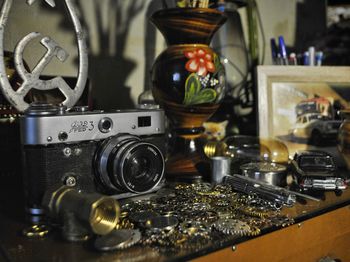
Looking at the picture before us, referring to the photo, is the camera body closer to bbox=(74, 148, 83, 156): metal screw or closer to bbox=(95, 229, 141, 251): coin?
bbox=(74, 148, 83, 156): metal screw

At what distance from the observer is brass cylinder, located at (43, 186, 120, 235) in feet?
1.29

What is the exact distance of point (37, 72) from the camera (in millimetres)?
587

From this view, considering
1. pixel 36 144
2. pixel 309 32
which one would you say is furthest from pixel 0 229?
pixel 309 32

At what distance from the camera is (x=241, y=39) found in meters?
0.97

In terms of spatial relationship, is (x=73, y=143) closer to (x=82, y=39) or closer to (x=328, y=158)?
(x=82, y=39)

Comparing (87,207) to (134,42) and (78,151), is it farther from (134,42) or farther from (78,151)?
(134,42)

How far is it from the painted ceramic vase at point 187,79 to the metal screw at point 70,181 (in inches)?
8.2

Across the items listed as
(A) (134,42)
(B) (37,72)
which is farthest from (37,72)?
(A) (134,42)

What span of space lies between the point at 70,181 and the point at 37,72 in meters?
0.20

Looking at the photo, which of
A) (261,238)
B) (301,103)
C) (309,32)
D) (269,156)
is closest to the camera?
(261,238)

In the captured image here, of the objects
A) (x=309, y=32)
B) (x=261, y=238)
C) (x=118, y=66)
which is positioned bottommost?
(x=261, y=238)

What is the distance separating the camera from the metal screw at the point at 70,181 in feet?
1.65

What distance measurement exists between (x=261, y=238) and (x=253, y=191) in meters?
0.13

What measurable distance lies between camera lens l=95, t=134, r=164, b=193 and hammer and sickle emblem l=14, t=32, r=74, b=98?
154 mm
